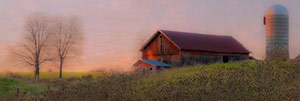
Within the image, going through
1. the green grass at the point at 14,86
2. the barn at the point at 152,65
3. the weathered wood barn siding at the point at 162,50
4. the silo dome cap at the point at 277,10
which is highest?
the silo dome cap at the point at 277,10

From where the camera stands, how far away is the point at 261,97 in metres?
9.33

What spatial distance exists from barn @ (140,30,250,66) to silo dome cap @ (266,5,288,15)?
5752 millimetres

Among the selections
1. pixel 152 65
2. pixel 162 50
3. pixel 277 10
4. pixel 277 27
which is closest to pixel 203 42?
pixel 162 50

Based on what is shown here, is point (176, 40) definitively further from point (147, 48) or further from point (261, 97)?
point (261, 97)

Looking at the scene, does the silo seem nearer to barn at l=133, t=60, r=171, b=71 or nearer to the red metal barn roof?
the red metal barn roof

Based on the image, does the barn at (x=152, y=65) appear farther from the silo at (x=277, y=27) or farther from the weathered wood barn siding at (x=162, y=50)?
the silo at (x=277, y=27)

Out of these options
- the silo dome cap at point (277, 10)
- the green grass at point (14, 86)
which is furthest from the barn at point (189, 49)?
the green grass at point (14, 86)

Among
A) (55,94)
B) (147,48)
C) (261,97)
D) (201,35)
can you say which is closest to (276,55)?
(201,35)

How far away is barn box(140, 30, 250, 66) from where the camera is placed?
3869 centimetres

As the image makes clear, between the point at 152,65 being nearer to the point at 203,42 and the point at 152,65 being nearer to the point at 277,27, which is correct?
the point at 203,42

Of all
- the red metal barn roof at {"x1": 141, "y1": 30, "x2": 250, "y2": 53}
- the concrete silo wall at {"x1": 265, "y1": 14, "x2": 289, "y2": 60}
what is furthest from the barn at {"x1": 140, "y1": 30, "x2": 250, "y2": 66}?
the concrete silo wall at {"x1": 265, "y1": 14, "x2": 289, "y2": 60}

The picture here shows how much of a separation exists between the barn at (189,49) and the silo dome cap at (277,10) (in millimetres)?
5752

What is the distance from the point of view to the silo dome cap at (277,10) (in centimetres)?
4444

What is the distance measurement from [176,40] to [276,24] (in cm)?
1385
